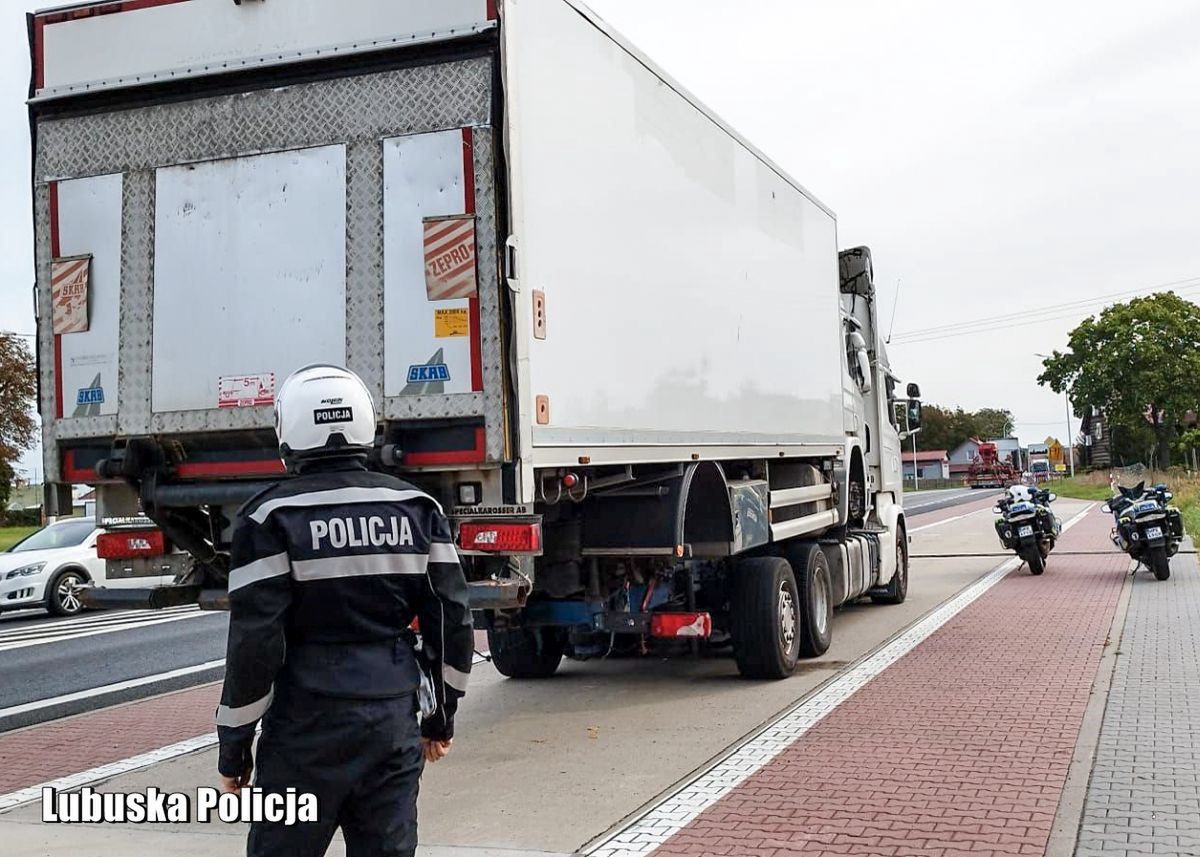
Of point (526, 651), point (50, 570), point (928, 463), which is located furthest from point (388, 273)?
point (928, 463)

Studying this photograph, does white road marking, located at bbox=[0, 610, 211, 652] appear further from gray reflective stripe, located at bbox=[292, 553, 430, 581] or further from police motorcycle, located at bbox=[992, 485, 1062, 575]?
gray reflective stripe, located at bbox=[292, 553, 430, 581]

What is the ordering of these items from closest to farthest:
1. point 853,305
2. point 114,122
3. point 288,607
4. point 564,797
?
point 288,607, point 564,797, point 114,122, point 853,305

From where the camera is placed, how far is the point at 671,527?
26.2 ft

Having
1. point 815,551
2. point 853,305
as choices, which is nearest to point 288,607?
point 815,551

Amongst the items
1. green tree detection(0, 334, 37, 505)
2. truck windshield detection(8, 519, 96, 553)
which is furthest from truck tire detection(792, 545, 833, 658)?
green tree detection(0, 334, 37, 505)

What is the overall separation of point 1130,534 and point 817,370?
251 inches

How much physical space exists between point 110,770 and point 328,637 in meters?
4.80

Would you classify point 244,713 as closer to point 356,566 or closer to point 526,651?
point 356,566

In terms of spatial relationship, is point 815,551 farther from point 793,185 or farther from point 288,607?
point 288,607

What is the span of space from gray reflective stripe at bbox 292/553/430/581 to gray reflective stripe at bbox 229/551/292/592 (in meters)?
0.03

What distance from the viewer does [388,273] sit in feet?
21.3

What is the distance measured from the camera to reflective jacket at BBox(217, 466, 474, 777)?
11.5ft

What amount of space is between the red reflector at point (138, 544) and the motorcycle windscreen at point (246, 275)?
2.87 ft

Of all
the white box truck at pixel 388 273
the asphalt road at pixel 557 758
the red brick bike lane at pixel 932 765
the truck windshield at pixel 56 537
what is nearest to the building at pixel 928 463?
the truck windshield at pixel 56 537
